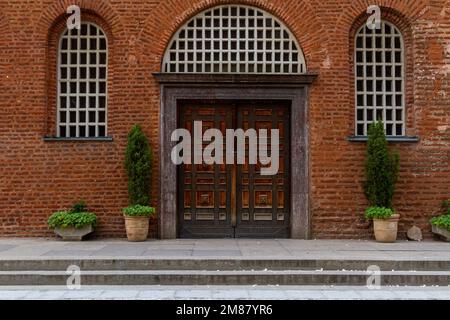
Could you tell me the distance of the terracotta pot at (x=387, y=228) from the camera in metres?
11.3

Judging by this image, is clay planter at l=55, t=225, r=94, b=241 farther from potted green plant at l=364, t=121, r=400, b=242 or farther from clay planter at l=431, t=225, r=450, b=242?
clay planter at l=431, t=225, r=450, b=242

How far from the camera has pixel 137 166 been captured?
1139cm

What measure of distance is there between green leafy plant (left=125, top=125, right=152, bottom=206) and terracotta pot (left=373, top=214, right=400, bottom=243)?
15.5ft

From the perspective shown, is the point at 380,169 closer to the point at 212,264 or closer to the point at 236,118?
the point at 236,118

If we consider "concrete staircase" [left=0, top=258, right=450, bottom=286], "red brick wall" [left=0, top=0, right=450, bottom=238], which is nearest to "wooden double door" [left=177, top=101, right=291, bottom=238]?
"red brick wall" [left=0, top=0, right=450, bottom=238]

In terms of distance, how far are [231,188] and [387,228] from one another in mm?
3288

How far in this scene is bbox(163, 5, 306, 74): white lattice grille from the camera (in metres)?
12.1

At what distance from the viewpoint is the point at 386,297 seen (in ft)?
25.5

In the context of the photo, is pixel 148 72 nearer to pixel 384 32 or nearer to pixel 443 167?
pixel 384 32

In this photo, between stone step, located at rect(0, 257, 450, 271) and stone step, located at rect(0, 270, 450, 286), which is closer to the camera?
stone step, located at rect(0, 270, 450, 286)
